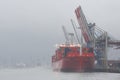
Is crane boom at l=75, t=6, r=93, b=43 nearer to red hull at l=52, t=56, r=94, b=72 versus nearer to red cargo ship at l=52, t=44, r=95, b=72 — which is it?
red cargo ship at l=52, t=44, r=95, b=72

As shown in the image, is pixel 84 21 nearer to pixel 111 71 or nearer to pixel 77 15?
pixel 77 15

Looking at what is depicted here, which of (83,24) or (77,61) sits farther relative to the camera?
(83,24)

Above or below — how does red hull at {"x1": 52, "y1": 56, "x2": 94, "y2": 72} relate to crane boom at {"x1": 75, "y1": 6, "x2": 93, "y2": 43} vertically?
below

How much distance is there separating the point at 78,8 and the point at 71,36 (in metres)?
20.4

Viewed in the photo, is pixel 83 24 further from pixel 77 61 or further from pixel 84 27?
pixel 77 61

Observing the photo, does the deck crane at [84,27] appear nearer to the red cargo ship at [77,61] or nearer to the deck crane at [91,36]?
the deck crane at [91,36]

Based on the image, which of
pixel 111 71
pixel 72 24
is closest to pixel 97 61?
pixel 111 71

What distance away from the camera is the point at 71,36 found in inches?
6038

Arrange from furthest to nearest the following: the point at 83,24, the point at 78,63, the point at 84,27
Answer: the point at 83,24, the point at 84,27, the point at 78,63

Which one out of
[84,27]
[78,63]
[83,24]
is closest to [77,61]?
[78,63]

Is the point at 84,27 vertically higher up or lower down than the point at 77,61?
higher up

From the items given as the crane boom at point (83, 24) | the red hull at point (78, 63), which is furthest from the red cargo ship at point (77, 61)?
the crane boom at point (83, 24)

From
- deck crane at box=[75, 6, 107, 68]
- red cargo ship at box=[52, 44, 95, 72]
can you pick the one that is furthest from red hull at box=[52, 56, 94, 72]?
deck crane at box=[75, 6, 107, 68]

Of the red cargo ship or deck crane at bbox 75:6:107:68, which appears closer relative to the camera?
the red cargo ship
